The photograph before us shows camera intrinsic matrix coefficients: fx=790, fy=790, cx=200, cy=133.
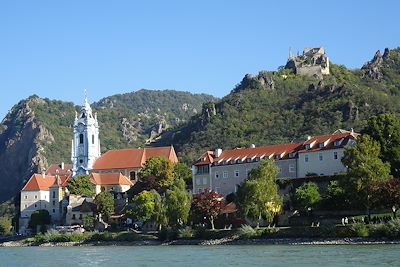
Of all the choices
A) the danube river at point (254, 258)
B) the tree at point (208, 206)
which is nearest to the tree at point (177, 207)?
the tree at point (208, 206)

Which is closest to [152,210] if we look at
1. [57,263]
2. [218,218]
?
[218,218]

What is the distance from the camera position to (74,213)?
103 meters

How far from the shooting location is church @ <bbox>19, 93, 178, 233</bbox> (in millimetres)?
105812

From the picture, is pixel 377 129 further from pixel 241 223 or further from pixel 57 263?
pixel 57 263

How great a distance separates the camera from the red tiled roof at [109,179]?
11181 centimetres

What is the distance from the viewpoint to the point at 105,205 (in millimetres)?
97875

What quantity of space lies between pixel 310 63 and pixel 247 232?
11236cm

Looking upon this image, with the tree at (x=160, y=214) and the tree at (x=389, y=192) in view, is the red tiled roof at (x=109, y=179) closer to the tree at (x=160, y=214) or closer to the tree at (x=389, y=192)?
the tree at (x=160, y=214)

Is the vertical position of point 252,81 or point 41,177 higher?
point 252,81

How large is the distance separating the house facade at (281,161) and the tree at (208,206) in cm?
921

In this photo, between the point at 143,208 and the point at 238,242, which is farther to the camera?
the point at 143,208

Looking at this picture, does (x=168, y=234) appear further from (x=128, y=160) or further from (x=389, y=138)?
(x=128, y=160)

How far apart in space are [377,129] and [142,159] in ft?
165

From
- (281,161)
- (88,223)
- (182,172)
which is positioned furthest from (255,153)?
(88,223)
